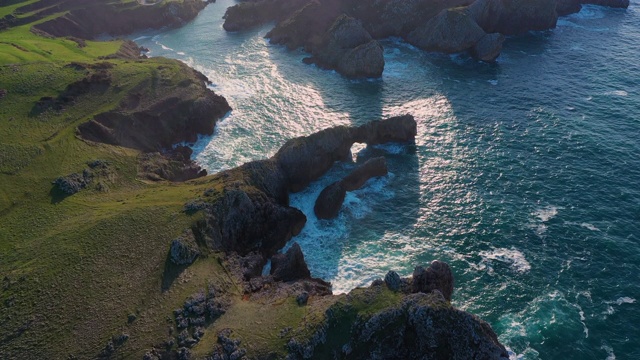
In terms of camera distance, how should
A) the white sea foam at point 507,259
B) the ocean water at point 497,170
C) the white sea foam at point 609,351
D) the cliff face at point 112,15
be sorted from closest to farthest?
1. the white sea foam at point 609,351
2. the ocean water at point 497,170
3. the white sea foam at point 507,259
4. the cliff face at point 112,15

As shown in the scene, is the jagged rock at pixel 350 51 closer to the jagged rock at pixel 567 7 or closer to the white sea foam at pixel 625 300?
the jagged rock at pixel 567 7

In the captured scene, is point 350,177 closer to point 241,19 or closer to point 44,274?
point 44,274

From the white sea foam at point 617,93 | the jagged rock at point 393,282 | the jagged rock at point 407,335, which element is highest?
the white sea foam at point 617,93

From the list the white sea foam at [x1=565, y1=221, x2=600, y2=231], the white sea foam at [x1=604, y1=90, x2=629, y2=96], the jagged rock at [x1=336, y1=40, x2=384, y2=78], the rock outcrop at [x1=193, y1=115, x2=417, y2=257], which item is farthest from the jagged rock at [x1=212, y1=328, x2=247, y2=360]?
the white sea foam at [x1=604, y1=90, x2=629, y2=96]

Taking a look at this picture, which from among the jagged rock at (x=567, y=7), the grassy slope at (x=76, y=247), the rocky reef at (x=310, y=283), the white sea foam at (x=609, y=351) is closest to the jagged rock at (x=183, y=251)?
the rocky reef at (x=310, y=283)

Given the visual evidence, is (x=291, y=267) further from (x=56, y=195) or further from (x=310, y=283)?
(x=56, y=195)

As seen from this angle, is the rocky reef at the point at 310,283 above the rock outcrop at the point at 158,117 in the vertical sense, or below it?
below
